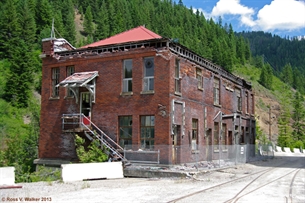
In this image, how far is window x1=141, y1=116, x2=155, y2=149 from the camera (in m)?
21.8

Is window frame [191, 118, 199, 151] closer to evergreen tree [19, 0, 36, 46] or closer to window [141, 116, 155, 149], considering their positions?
window [141, 116, 155, 149]

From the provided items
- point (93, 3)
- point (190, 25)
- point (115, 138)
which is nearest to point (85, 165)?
point (115, 138)

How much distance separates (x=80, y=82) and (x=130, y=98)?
3299mm

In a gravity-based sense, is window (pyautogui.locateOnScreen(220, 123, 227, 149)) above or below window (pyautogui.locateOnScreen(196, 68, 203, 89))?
below

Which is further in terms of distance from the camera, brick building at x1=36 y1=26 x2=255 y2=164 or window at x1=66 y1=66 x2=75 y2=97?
window at x1=66 y1=66 x2=75 y2=97

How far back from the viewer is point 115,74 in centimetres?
2317

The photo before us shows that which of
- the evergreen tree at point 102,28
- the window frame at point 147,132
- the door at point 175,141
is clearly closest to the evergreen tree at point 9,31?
the evergreen tree at point 102,28

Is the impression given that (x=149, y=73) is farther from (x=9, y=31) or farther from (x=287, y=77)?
(x=287, y=77)

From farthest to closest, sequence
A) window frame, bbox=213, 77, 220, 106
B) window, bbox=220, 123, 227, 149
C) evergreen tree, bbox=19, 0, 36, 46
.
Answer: evergreen tree, bbox=19, 0, 36, 46
window, bbox=220, 123, 227, 149
window frame, bbox=213, 77, 220, 106

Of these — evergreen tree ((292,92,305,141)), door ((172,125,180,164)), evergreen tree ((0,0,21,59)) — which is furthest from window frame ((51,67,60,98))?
evergreen tree ((292,92,305,141))

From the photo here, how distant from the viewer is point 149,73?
22.3 meters

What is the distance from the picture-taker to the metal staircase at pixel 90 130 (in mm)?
22019

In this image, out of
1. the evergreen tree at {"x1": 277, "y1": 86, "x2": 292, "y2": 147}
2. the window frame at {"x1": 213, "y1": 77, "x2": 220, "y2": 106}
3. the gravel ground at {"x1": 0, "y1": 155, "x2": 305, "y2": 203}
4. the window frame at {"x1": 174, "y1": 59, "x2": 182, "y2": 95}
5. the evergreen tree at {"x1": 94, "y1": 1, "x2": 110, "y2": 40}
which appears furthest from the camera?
the evergreen tree at {"x1": 94, "y1": 1, "x2": 110, "y2": 40}

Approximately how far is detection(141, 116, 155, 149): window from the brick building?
2.4 inches
